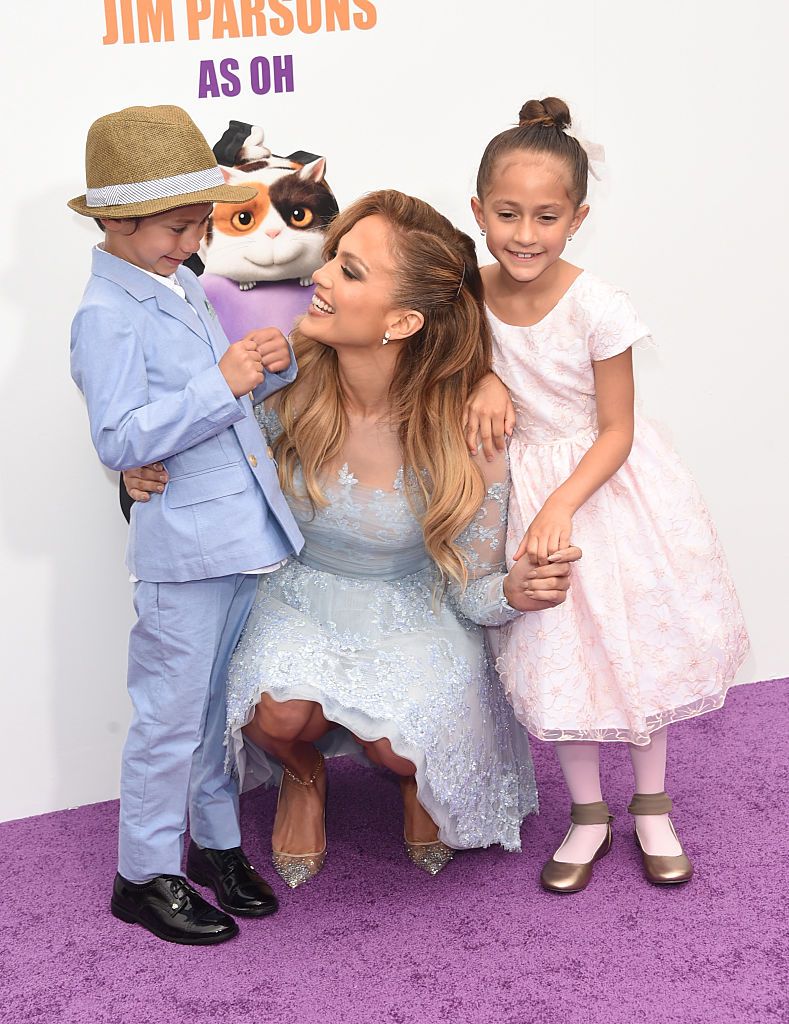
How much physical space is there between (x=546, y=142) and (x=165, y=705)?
3.53 feet

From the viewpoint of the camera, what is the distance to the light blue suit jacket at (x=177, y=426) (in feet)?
5.70

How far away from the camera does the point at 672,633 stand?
1995 millimetres

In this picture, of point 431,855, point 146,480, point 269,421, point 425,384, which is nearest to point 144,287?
point 146,480

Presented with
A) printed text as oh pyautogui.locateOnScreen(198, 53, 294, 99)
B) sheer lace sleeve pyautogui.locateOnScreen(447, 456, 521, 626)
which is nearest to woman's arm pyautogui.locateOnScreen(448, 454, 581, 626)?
sheer lace sleeve pyautogui.locateOnScreen(447, 456, 521, 626)

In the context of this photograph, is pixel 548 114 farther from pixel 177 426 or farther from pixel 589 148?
pixel 177 426

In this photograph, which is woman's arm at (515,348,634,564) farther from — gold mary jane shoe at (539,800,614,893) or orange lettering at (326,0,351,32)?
orange lettering at (326,0,351,32)

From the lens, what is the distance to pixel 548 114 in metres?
1.91

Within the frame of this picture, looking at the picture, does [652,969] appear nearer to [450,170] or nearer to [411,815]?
[411,815]

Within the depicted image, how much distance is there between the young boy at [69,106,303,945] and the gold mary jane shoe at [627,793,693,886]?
0.66 m

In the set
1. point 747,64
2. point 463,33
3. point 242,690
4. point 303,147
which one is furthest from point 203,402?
point 747,64

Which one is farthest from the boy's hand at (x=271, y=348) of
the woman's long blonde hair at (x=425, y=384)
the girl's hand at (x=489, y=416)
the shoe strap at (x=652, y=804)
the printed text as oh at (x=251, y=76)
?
the shoe strap at (x=652, y=804)

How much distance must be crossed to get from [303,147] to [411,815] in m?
1.27

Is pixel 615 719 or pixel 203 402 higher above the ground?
pixel 203 402

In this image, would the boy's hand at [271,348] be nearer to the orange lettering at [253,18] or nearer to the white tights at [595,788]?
the orange lettering at [253,18]
